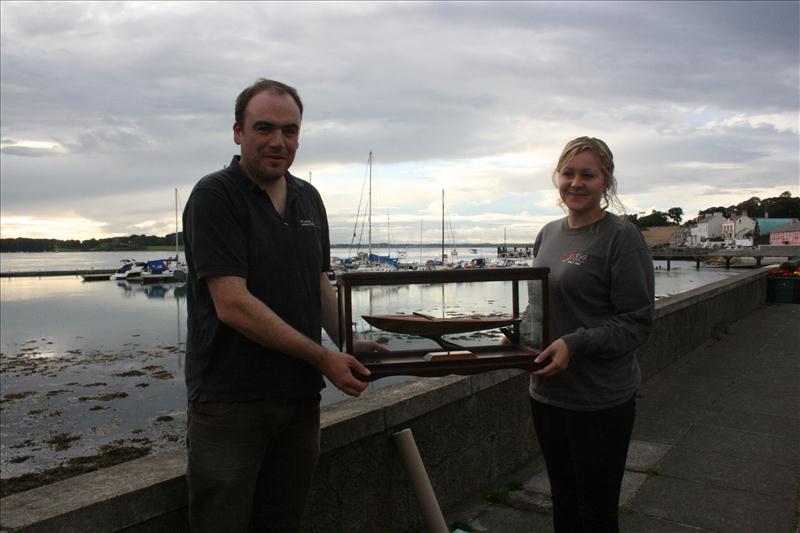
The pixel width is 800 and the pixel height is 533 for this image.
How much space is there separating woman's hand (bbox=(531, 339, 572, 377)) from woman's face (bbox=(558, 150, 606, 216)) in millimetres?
626

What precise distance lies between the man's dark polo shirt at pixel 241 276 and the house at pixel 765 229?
443 feet

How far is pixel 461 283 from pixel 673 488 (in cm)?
289

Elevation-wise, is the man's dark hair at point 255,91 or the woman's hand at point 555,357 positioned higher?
the man's dark hair at point 255,91

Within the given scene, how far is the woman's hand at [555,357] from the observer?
248cm

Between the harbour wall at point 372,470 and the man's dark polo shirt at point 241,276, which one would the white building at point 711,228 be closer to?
the harbour wall at point 372,470

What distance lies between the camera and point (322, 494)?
3172mm

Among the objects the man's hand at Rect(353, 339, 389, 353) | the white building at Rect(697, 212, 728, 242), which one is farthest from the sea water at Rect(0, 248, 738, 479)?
the white building at Rect(697, 212, 728, 242)

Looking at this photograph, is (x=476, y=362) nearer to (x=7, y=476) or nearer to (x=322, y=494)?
(x=322, y=494)

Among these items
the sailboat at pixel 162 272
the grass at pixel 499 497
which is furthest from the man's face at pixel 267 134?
→ the sailboat at pixel 162 272

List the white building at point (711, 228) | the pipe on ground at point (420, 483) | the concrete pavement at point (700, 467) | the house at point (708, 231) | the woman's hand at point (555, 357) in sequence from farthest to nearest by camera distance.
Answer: the white building at point (711, 228)
the house at point (708, 231)
the concrete pavement at point (700, 467)
the pipe on ground at point (420, 483)
the woman's hand at point (555, 357)

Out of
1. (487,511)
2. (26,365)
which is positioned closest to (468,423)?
(487,511)

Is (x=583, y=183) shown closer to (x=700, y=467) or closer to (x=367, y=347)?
(x=367, y=347)

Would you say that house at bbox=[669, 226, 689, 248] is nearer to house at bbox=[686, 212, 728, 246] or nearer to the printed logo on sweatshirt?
house at bbox=[686, 212, 728, 246]

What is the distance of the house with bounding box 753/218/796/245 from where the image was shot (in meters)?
121
